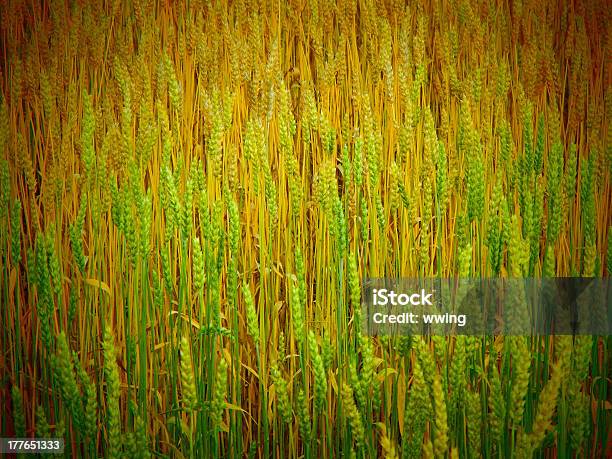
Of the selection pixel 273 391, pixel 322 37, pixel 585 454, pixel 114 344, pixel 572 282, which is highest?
pixel 322 37

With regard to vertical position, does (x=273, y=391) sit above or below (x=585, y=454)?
above

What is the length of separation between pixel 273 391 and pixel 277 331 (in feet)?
0.47

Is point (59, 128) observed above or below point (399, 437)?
above

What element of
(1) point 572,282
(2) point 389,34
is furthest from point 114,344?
(1) point 572,282

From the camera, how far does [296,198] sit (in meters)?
1.45

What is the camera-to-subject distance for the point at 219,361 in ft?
4.85

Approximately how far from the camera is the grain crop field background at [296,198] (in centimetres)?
146

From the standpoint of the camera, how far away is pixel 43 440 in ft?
4.88

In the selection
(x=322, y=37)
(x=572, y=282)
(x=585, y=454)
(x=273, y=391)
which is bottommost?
(x=585, y=454)

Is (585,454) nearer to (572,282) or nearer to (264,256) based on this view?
(572,282)

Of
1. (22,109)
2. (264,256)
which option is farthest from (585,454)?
(22,109)

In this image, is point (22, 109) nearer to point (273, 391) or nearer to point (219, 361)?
point (219, 361)

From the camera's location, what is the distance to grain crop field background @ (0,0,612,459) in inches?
57.5

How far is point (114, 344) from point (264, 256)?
41cm
